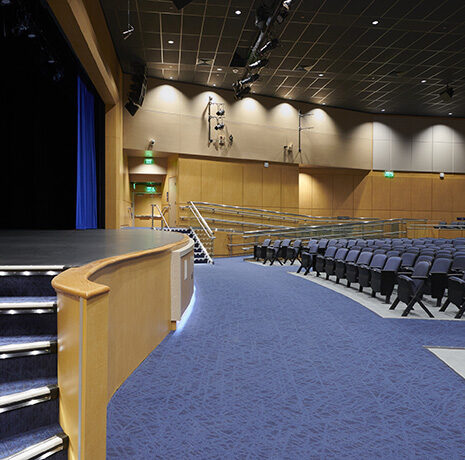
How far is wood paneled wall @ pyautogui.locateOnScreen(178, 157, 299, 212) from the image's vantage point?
51.6ft

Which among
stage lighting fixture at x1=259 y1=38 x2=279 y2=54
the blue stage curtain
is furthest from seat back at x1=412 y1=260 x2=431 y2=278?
the blue stage curtain

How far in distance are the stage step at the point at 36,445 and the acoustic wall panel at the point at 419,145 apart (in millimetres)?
19695

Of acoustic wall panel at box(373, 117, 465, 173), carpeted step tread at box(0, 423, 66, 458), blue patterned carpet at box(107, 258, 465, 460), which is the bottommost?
blue patterned carpet at box(107, 258, 465, 460)

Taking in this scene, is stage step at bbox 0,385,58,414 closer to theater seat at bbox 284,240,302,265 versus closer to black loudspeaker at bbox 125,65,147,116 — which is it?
theater seat at bbox 284,240,302,265

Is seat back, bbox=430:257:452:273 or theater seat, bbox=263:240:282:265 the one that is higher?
seat back, bbox=430:257:452:273

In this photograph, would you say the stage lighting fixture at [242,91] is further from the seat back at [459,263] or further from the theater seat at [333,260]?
the seat back at [459,263]

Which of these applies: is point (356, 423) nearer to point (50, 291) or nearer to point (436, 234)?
point (50, 291)

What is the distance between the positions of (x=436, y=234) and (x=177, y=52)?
12284mm

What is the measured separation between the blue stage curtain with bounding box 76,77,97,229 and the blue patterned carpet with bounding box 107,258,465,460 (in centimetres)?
617

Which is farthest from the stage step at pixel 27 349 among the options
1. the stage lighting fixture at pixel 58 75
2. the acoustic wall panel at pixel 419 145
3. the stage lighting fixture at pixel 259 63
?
the acoustic wall panel at pixel 419 145

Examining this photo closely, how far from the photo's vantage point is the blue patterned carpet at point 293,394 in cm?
221

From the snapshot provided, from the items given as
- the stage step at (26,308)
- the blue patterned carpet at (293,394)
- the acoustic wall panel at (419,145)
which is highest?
the acoustic wall panel at (419,145)

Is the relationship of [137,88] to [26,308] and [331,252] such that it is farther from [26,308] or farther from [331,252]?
[26,308]

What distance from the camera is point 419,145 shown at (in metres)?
20.2
